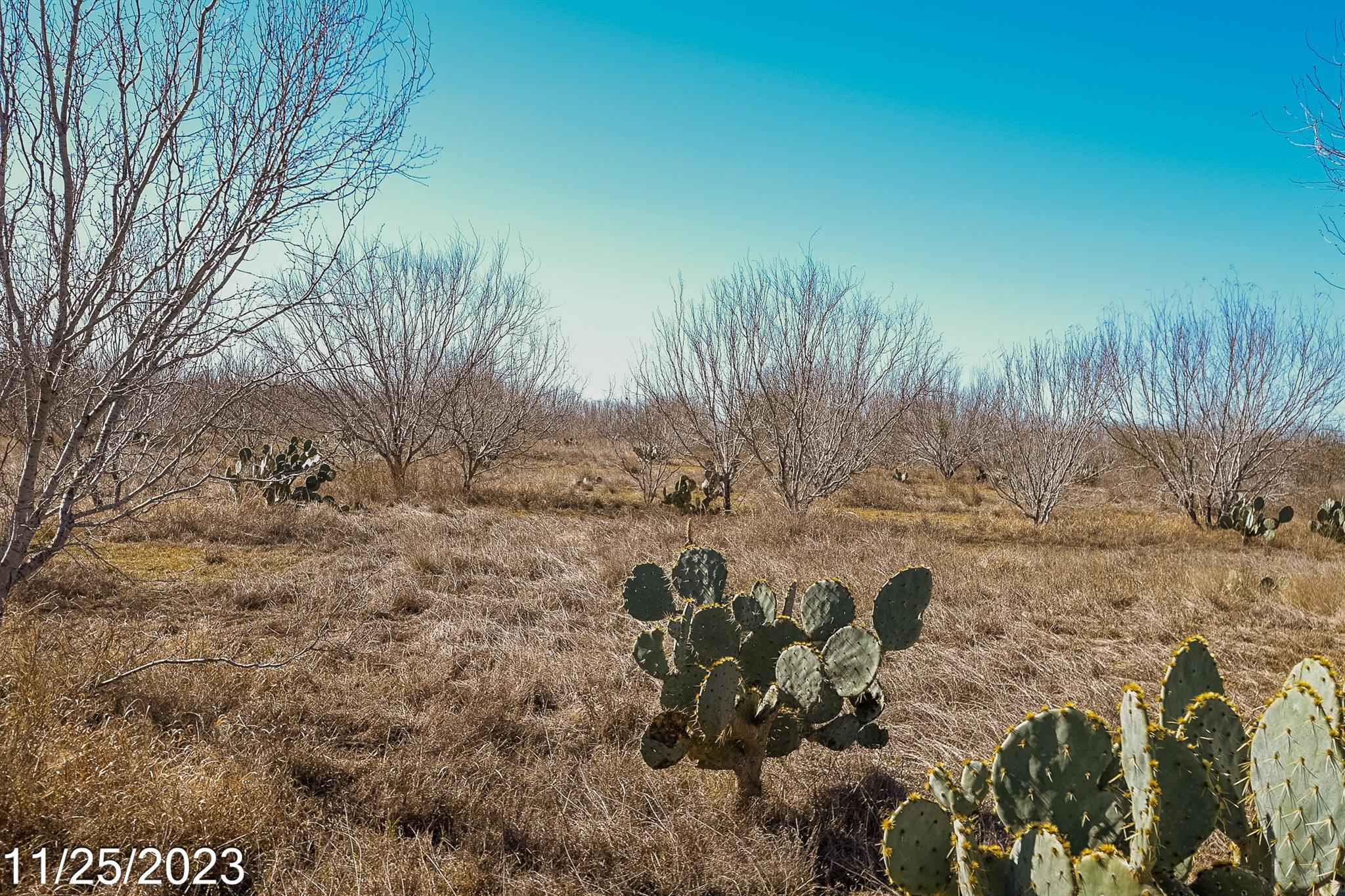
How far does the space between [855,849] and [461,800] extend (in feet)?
4.91

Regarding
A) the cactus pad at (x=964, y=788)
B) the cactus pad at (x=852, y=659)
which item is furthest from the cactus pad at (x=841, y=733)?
the cactus pad at (x=964, y=788)

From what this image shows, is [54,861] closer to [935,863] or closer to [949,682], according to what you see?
[935,863]

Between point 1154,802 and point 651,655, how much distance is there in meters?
1.99

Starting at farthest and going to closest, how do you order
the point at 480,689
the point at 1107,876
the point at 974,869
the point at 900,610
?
the point at 480,689
the point at 900,610
the point at 974,869
the point at 1107,876

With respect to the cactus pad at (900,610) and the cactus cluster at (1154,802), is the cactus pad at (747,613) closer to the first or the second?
the cactus pad at (900,610)

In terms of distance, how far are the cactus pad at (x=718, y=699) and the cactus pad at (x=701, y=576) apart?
813mm

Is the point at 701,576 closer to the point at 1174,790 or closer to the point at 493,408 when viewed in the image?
the point at 1174,790

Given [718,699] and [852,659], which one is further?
[852,659]

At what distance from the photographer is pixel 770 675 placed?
291 centimetres

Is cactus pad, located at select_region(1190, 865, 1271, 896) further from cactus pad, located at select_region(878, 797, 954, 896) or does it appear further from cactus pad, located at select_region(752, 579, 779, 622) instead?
cactus pad, located at select_region(752, 579, 779, 622)

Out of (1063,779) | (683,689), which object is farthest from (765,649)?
(1063,779)

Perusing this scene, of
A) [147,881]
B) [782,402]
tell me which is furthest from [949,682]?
[782,402]

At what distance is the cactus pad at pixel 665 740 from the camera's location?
259 cm

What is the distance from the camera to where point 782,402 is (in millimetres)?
10445
